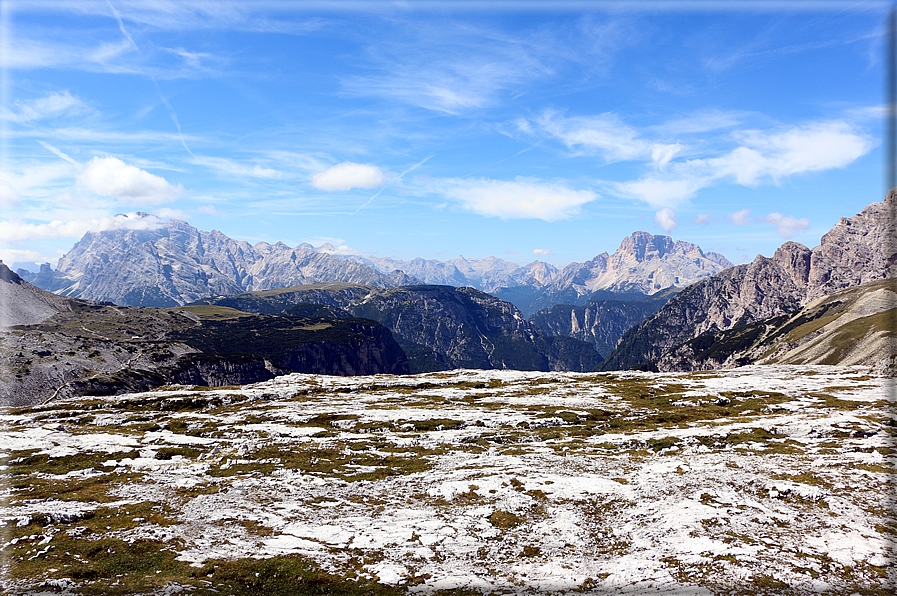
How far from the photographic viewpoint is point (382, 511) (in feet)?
129

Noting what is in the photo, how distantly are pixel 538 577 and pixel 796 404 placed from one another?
84.5m

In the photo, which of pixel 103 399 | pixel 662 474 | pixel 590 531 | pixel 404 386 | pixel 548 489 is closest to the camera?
pixel 590 531

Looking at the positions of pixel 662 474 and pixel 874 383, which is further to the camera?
pixel 874 383

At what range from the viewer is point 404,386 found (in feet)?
399

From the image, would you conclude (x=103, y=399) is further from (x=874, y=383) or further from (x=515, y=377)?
(x=874, y=383)

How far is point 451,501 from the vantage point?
41.3m

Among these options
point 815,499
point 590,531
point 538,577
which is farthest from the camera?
point 815,499

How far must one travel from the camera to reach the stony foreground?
27.9 meters

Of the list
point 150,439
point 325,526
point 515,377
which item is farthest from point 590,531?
point 515,377

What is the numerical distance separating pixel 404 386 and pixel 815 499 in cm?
9424

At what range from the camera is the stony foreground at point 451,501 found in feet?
91.4

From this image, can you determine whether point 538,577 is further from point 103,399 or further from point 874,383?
point 874,383

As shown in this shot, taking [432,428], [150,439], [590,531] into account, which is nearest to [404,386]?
[432,428]

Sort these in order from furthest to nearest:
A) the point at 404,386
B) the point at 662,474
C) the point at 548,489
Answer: the point at 404,386 < the point at 662,474 < the point at 548,489
